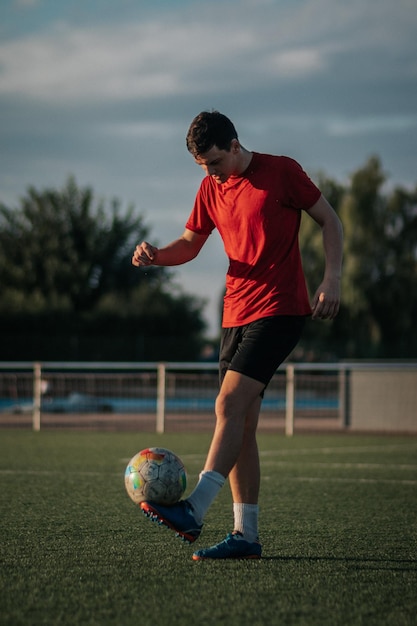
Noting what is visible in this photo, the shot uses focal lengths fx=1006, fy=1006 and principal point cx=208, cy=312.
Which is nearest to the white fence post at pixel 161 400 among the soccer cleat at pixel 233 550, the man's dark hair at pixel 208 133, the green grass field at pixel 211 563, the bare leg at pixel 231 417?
the green grass field at pixel 211 563

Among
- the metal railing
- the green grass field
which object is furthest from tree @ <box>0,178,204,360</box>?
the green grass field

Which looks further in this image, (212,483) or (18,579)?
(212,483)

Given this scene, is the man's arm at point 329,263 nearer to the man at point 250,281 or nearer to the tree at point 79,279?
the man at point 250,281

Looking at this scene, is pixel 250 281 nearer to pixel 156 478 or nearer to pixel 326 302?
pixel 326 302

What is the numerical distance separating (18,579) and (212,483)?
0.92 meters

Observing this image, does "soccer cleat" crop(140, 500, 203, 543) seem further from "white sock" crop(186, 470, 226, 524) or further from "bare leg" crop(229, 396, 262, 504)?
"bare leg" crop(229, 396, 262, 504)

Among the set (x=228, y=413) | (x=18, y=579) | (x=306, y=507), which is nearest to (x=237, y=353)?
(x=228, y=413)

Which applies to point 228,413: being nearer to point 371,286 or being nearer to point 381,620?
point 381,620

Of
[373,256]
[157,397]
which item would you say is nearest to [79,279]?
[373,256]

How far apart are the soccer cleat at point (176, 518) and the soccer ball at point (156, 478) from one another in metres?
0.06

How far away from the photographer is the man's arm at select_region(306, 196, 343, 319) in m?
4.53

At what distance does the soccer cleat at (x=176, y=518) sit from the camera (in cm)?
421

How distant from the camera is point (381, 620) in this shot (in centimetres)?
351

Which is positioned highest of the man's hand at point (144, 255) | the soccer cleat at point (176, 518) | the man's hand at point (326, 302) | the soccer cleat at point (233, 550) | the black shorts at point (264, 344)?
the man's hand at point (144, 255)
